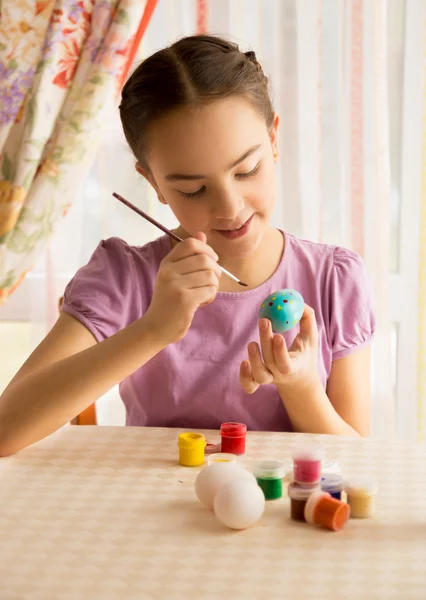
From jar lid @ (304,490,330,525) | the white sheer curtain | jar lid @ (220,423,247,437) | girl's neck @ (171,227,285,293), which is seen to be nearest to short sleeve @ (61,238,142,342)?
girl's neck @ (171,227,285,293)

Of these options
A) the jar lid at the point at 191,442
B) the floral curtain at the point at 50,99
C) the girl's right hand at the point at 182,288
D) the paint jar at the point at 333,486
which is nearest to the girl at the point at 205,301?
the girl's right hand at the point at 182,288

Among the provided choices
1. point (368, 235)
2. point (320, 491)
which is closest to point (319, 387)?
point (320, 491)

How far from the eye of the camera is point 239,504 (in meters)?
0.80

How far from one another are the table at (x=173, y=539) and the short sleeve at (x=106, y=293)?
0.31 m

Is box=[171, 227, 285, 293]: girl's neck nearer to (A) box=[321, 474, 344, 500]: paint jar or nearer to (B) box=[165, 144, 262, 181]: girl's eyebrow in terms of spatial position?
(B) box=[165, 144, 262, 181]: girl's eyebrow

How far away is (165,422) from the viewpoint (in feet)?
4.56

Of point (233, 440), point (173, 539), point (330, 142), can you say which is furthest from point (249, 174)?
point (330, 142)

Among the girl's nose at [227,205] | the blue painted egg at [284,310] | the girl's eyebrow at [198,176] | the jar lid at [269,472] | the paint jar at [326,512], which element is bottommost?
the paint jar at [326,512]

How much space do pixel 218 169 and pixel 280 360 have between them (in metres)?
0.32

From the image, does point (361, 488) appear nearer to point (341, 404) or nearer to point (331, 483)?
point (331, 483)

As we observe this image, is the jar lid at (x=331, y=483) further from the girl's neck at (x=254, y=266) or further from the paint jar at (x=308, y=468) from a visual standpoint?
the girl's neck at (x=254, y=266)

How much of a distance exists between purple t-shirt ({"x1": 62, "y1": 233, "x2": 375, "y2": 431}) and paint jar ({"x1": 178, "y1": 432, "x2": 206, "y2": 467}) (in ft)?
1.08

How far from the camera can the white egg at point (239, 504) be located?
0.80m

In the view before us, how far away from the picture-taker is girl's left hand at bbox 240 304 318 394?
3.50 ft
